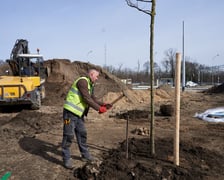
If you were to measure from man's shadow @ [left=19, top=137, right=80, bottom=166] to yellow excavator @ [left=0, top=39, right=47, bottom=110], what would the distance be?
16.9 feet

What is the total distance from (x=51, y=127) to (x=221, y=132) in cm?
516

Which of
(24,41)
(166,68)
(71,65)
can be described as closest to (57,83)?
(71,65)

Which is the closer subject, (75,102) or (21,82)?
(75,102)

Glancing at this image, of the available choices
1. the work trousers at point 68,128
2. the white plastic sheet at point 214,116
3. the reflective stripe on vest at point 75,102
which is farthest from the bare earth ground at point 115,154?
the reflective stripe on vest at point 75,102

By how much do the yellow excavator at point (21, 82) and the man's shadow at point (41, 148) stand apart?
203 inches

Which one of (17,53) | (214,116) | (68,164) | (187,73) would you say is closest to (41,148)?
(68,164)

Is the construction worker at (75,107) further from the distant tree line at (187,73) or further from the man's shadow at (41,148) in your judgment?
the distant tree line at (187,73)

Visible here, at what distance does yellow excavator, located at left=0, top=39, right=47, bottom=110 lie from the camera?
39.0 feet

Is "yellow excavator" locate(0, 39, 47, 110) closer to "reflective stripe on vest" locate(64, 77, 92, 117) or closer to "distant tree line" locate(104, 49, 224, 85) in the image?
"reflective stripe on vest" locate(64, 77, 92, 117)

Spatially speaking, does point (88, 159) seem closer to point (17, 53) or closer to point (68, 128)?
point (68, 128)

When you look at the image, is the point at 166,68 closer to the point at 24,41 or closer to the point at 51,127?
the point at 24,41

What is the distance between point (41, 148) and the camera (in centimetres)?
611

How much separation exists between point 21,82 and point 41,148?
21.6 feet

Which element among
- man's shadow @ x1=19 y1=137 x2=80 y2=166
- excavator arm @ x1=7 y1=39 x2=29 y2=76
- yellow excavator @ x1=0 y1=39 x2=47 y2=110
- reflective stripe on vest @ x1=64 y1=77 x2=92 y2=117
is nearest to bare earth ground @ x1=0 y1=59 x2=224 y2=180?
man's shadow @ x1=19 y1=137 x2=80 y2=166
